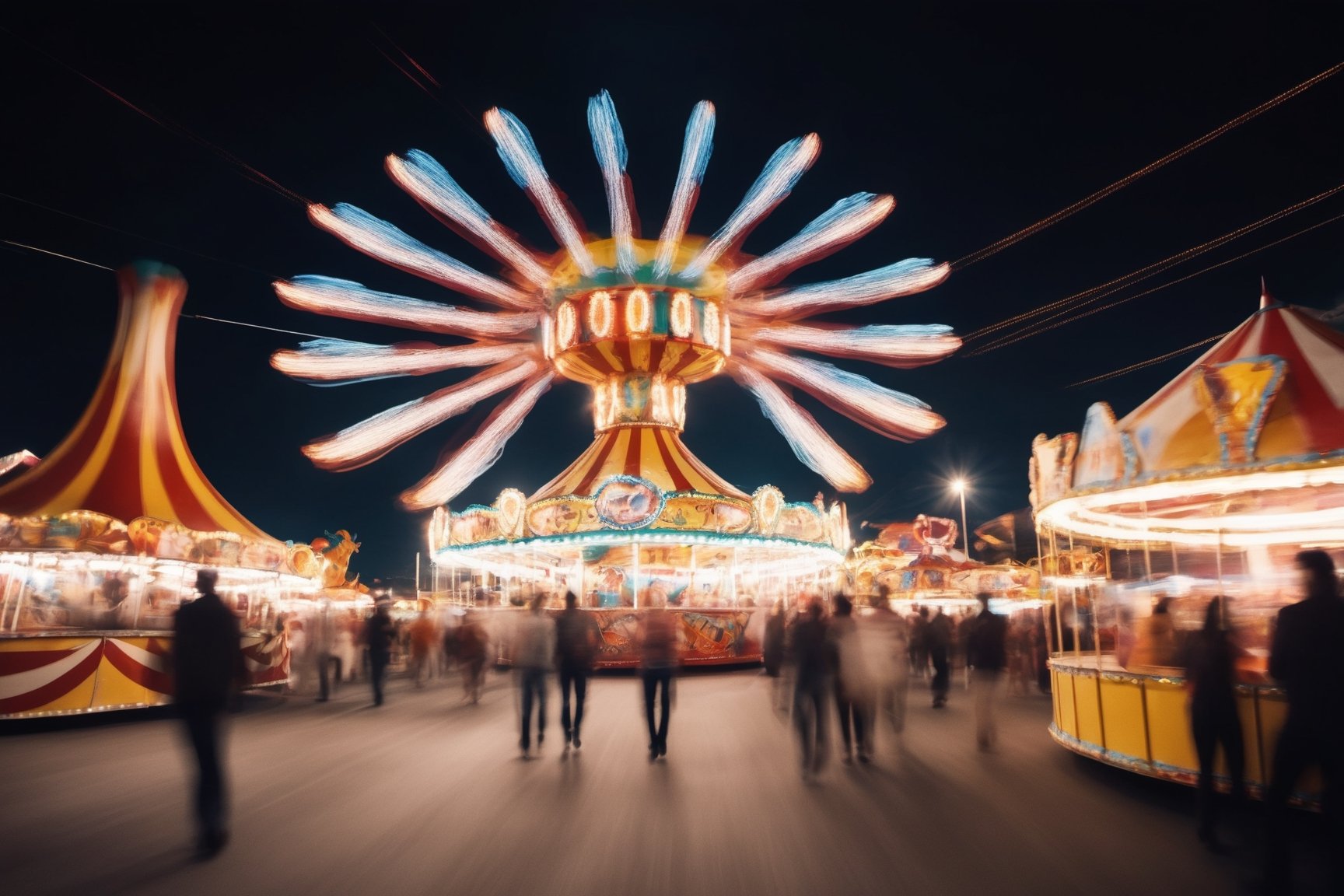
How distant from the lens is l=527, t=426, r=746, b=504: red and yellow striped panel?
66.5ft

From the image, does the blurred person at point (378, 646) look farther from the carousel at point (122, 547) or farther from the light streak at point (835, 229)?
the light streak at point (835, 229)

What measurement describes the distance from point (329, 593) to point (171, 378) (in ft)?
54.7

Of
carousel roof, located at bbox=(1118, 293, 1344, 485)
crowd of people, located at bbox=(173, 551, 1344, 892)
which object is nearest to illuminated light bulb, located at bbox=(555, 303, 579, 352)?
crowd of people, located at bbox=(173, 551, 1344, 892)

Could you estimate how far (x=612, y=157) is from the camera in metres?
16.3

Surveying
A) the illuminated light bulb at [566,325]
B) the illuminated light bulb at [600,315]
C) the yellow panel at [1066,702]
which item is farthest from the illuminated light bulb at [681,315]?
the yellow panel at [1066,702]

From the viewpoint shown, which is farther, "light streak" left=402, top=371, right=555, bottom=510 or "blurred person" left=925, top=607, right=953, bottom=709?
"light streak" left=402, top=371, right=555, bottom=510

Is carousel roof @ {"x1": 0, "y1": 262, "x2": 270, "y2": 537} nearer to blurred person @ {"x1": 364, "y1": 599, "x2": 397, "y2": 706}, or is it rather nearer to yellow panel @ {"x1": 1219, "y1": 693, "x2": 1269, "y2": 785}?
blurred person @ {"x1": 364, "y1": 599, "x2": 397, "y2": 706}

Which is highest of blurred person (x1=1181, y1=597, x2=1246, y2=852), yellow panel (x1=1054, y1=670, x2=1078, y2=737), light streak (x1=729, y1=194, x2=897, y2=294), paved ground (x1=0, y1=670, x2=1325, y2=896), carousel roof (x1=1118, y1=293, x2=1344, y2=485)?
light streak (x1=729, y1=194, x2=897, y2=294)

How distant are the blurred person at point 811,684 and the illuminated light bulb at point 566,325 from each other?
14.2m

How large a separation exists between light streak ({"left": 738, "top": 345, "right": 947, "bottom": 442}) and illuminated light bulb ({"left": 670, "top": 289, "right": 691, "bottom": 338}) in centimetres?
295

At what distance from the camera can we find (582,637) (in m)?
8.54

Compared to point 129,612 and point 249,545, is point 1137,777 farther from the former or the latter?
point 249,545

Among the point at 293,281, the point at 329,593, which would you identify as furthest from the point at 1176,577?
the point at 329,593

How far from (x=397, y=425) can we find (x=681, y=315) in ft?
23.0
